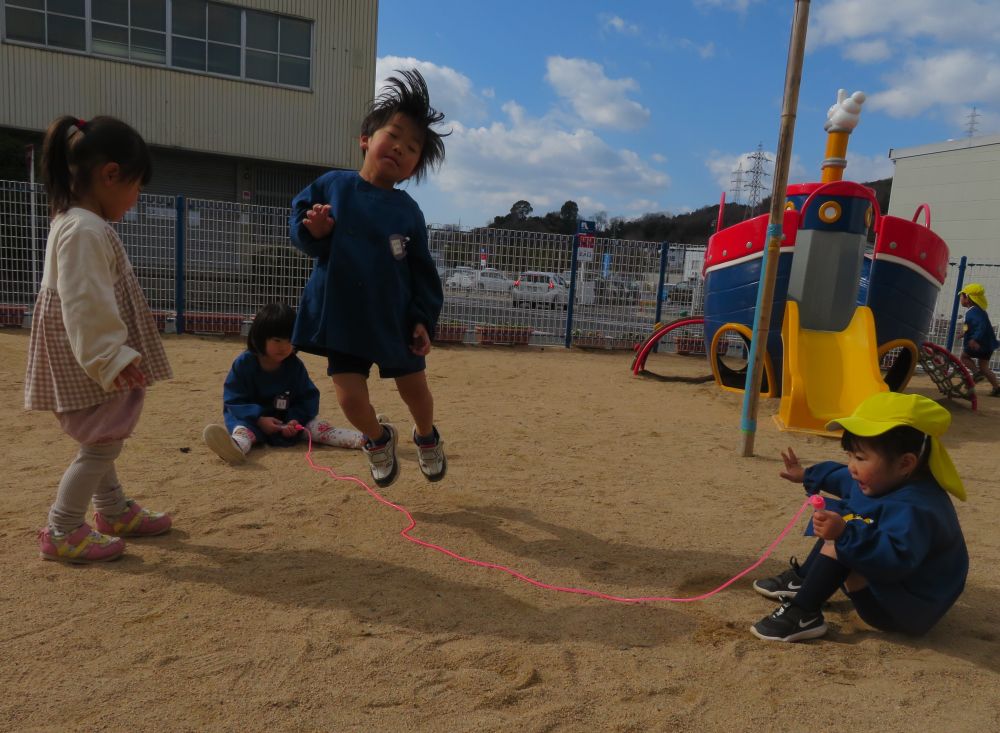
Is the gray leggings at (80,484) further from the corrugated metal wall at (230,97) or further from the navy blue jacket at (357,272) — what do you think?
the corrugated metal wall at (230,97)

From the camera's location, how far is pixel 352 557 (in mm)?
2818

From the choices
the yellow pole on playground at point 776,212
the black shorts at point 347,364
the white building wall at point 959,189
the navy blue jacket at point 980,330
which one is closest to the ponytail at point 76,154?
the black shorts at point 347,364

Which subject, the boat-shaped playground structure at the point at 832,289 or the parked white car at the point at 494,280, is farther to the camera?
the parked white car at the point at 494,280

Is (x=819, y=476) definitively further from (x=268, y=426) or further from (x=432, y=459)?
(x=268, y=426)

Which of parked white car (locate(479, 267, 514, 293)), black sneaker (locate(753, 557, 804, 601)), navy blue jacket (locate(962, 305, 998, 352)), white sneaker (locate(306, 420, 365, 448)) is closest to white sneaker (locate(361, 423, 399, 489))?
white sneaker (locate(306, 420, 365, 448))

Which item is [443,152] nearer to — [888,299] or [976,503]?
[976,503]

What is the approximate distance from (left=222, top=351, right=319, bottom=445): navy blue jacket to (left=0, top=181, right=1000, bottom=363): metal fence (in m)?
6.30

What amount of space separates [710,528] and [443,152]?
220 cm

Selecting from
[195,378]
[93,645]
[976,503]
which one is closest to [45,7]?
[195,378]

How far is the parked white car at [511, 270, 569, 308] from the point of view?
11.4m

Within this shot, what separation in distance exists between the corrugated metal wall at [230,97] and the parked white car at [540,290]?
32.2 ft

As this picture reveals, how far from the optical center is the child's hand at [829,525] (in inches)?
84.0

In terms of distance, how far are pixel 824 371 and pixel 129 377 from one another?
561 cm

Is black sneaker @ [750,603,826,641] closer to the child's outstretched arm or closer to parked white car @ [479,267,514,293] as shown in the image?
the child's outstretched arm
